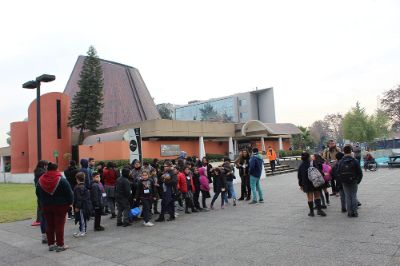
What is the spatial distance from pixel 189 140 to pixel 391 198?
23.8 m

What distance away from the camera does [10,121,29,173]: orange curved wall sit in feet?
121

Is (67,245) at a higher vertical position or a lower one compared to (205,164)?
lower

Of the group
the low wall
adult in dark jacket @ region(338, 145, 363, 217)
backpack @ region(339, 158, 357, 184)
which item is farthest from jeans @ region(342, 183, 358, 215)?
the low wall

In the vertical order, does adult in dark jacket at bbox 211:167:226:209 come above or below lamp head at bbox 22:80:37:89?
below

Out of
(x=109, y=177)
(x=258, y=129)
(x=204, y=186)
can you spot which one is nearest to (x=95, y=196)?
(x=109, y=177)

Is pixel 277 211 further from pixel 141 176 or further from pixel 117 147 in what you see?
pixel 117 147

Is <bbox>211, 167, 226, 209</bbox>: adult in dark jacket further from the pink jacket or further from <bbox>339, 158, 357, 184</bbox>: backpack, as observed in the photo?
<bbox>339, 158, 357, 184</bbox>: backpack

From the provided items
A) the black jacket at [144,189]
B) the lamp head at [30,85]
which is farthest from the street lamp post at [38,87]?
the black jacket at [144,189]

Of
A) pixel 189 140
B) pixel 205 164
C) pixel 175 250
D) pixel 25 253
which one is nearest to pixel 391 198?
pixel 205 164

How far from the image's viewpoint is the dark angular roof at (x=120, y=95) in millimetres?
44250

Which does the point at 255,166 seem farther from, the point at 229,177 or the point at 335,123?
the point at 335,123

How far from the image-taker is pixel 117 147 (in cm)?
2573

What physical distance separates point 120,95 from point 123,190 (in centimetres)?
3940

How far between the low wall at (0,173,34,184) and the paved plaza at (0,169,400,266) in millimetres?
26527
